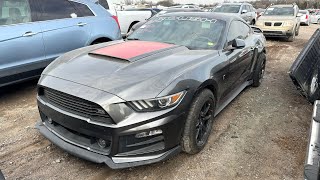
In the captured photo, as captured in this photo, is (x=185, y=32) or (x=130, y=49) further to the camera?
(x=185, y=32)

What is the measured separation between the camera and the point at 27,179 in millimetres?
2875

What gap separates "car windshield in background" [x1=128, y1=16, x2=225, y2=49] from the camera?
12.9 feet

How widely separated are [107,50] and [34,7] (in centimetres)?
211

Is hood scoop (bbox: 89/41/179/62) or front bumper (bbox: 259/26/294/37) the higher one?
hood scoop (bbox: 89/41/179/62)

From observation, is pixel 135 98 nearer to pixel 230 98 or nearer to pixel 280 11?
pixel 230 98

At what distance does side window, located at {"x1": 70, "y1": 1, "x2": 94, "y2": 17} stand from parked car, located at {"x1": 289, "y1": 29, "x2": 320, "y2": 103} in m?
3.82

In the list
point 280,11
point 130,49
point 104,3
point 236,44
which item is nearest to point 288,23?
point 280,11

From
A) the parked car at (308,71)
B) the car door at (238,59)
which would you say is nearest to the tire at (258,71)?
the car door at (238,59)

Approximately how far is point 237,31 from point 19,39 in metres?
3.43

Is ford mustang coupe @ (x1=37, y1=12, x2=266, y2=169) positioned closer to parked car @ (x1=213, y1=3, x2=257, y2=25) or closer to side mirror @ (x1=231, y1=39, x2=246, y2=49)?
side mirror @ (x1=231, y1=39, x2=246, y2=49)

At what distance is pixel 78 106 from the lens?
2703mm

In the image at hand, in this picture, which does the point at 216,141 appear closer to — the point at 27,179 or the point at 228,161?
the point at 228,161

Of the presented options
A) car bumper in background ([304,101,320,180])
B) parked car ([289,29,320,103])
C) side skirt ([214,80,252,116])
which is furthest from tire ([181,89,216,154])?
parked car ([289,29,320,103])

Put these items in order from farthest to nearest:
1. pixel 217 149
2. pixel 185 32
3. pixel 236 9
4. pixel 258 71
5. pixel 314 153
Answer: pixel 236 9 → pixel 258 71 → pixel 185 32 → pixel 217 149 → pixel 314 153
